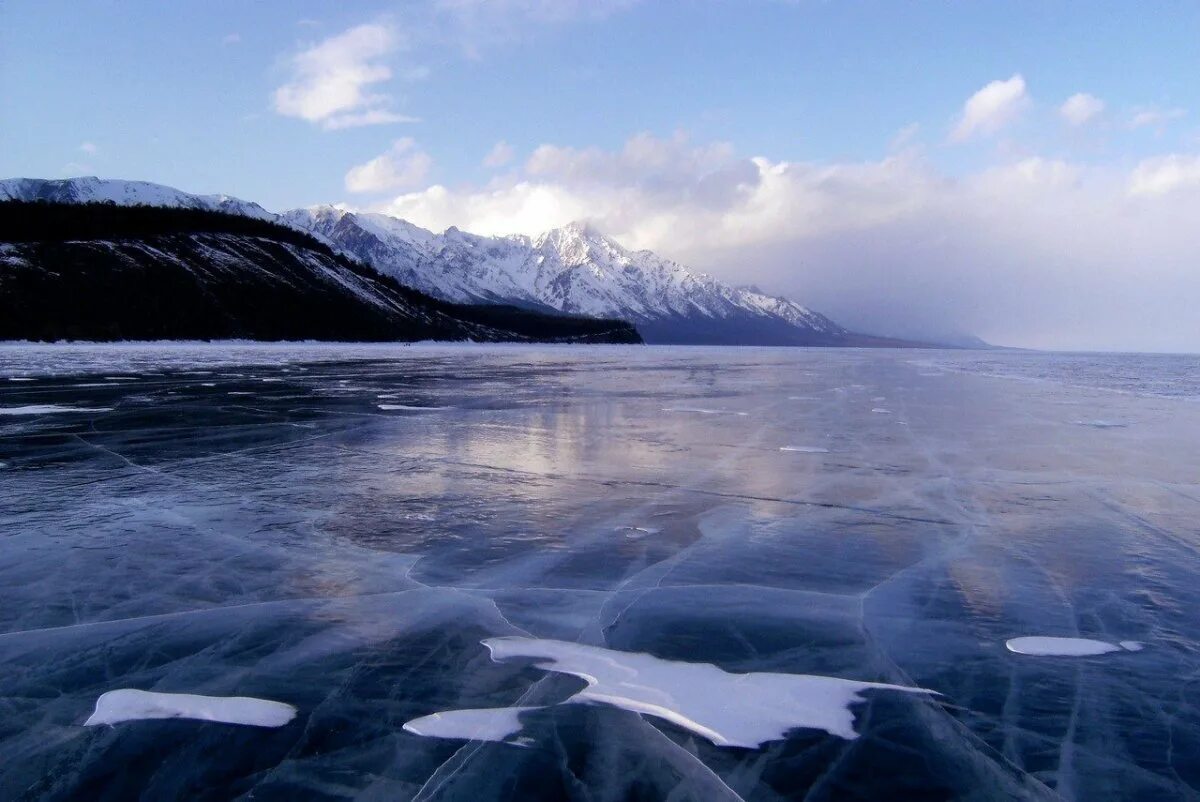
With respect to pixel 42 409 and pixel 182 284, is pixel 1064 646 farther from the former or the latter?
pixel 182 284

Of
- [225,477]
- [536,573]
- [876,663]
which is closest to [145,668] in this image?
[536,573]

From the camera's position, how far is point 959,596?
225 inches

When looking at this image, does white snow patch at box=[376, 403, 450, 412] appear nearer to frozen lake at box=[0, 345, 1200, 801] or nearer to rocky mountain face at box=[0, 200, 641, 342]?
frozen lake at box=[0, 345, 1200, 801]

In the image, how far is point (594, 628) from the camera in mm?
5051

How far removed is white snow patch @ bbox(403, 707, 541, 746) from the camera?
3.71m

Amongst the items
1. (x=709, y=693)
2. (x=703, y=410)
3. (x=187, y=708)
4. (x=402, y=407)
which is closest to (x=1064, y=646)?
(x=709, y=693)

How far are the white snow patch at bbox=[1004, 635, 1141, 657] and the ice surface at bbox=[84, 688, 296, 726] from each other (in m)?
4.27

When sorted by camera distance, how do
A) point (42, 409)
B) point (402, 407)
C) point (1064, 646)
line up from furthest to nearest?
point (402, 407) → point (42, 409) → point (1064, 646)

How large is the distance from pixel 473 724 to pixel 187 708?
1493mm

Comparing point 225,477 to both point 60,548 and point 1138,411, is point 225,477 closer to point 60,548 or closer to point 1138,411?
point 60,548

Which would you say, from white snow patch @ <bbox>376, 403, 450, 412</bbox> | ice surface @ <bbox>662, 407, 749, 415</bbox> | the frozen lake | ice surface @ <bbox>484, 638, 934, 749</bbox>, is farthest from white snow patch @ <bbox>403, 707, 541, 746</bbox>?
ice surface @ <bbox>662, 407, 749, 415</bbox>

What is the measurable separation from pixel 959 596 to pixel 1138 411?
1947cm

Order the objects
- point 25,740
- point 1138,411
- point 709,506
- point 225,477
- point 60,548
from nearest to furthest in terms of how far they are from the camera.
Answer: point 25,740, point 60,548, point 709,506, point 225,477, point 1138,411

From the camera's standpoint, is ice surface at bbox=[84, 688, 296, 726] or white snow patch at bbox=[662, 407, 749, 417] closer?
ice surface at bbox=[84, 688, 296, 726]
